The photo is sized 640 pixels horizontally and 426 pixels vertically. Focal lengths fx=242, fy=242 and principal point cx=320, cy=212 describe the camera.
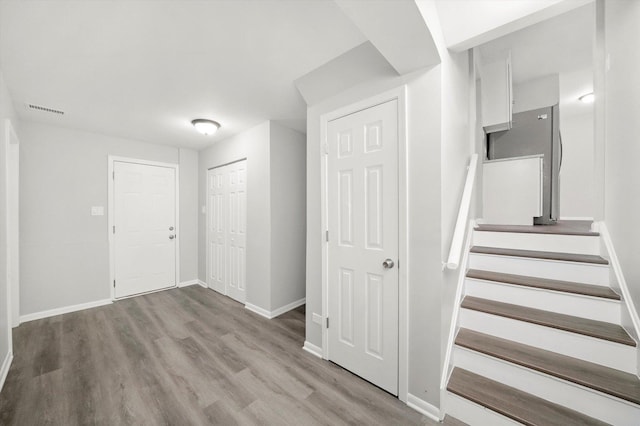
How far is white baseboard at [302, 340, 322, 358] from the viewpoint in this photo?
7.34ft

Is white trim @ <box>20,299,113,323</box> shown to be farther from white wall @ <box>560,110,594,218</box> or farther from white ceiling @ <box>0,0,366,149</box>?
white wall @ <box>560,110,594,218</box>

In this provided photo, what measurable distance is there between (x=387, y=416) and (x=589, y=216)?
13.9 ft

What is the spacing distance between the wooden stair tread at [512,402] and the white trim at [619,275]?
1.87 feet

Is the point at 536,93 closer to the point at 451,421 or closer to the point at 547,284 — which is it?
the point at 547,284

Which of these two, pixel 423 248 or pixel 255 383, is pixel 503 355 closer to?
pixel 423 248

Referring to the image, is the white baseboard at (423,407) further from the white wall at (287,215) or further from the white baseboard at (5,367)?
the white baseboard at (5,367)

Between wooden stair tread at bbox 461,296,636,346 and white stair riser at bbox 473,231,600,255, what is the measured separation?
584mm

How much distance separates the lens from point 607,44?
1.59m

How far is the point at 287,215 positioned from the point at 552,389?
9.23 feet

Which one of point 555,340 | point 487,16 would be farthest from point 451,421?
point 487,16

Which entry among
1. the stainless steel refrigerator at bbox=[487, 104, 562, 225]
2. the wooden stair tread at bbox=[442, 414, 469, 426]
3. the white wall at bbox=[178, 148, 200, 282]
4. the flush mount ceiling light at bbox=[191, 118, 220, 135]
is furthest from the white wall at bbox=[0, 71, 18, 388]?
the stainless steel refrigerator at bbox=[487, 104, 562, 225]

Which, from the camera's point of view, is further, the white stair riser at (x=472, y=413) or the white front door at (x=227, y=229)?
the white front door at (x=227, y=229)

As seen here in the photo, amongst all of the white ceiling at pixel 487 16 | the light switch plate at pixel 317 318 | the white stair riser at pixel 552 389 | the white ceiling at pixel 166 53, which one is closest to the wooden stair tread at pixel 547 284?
the white stair riser at pixel 552 389

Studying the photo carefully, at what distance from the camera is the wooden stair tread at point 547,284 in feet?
4.95
